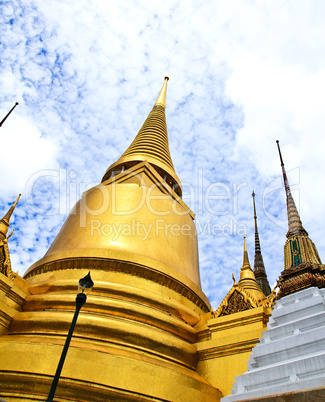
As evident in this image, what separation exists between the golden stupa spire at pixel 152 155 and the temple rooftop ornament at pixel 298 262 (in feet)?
A: 17.6

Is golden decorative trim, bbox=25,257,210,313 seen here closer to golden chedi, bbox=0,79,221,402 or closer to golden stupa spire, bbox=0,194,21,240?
golden chedi, bbox=0,79,221,402

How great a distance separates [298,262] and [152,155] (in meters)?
7.16

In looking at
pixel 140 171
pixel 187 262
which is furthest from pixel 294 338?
pixel 140 171

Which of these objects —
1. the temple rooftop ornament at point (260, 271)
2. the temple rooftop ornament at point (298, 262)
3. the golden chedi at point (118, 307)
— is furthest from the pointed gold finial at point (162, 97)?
the temple rooftop ornament at point (298, 262)

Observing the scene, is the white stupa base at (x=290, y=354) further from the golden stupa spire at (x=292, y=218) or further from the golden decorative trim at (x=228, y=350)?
the golden stupa spire at (x=292, y=218)

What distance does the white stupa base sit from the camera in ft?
11.4

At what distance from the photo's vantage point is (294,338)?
4.04 meters

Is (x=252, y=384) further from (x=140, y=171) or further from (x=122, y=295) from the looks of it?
(x=140, y=171)

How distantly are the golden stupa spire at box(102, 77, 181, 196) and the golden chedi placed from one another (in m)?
0.60

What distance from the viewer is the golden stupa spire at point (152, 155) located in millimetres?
11156

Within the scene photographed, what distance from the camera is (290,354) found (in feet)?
13.1

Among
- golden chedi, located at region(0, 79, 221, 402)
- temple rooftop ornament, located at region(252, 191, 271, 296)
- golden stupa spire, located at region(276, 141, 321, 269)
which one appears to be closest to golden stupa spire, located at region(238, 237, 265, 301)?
golden chedi, located at region(0, 79, 221, 402)

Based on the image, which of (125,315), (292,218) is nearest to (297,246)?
(292,218)

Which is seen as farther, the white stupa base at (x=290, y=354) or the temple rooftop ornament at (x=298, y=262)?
the temple rooftop ornament at (x=298, y=262)
